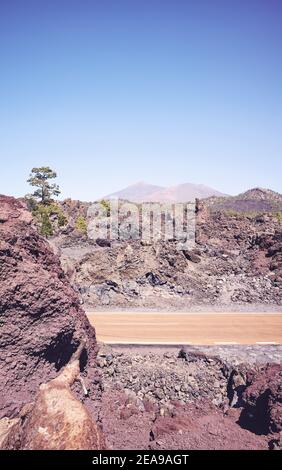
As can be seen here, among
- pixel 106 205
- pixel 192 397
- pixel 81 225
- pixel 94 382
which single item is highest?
pixel 106 205

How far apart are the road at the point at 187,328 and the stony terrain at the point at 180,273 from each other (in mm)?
2301

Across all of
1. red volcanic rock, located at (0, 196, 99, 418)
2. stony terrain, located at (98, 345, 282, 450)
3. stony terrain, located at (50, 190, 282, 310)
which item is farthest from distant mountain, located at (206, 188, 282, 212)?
red volcanic rock, located at (0, 196, 99, 418)

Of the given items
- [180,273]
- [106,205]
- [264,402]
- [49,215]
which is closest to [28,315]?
[264,402]

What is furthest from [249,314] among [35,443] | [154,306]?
[35,443]

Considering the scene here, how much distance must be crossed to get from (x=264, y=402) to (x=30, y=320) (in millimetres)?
8578

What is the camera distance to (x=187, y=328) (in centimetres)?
2095

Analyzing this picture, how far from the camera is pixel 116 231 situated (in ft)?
123

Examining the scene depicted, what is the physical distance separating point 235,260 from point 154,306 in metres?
10.0

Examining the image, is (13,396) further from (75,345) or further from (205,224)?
(205,224)

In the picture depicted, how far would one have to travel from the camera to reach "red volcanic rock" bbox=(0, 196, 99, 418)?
33.7 ft

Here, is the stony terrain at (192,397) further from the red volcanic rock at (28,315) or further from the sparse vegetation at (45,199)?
the sparse vegetation at (45,199)

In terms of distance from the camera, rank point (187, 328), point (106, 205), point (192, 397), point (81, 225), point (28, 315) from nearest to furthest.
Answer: point (28, 315), point (192, 397), point (187, 328), point (81, 225), point (106, 205)

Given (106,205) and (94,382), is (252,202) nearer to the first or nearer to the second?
(106,205)

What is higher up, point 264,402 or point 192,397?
point 264,402
